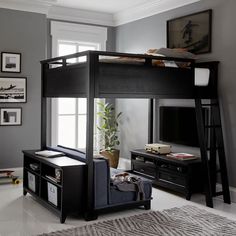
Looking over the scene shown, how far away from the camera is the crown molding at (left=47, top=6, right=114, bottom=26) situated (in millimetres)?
5977

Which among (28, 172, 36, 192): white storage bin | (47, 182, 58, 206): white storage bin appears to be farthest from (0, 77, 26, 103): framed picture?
(47, 182, 58, 206): white storage bin

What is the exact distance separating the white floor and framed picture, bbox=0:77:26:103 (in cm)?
128

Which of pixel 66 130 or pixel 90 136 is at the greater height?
pixel 90 136

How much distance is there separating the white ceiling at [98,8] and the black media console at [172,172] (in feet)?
7.04

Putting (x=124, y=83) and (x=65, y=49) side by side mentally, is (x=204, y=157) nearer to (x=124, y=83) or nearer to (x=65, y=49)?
(x=124, y=83)

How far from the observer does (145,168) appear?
5129mm

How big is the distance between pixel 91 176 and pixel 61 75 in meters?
1.25

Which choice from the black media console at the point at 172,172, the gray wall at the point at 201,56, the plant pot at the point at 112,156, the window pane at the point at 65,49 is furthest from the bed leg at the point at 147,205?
the window pane at the point at 65,49

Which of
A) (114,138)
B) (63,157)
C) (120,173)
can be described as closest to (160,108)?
(114,138)

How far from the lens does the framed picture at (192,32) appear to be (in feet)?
15.4

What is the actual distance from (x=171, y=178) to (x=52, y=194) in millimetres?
1605

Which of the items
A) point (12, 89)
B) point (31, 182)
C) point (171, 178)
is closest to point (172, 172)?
point (171, 178)

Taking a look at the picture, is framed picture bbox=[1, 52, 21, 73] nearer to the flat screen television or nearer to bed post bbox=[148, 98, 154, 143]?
bed post bbox=[148, 98, 154, 143]

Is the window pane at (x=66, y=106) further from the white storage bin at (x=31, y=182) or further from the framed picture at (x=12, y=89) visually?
the white storage bin at (x=31, y=182)
